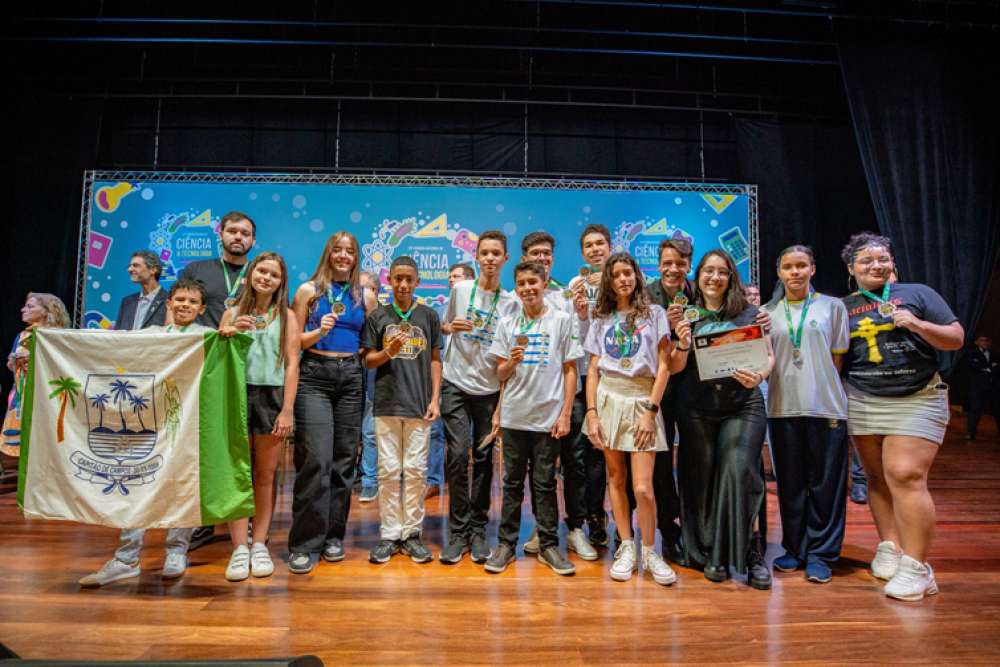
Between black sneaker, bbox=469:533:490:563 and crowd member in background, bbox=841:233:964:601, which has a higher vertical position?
crowd member in background, bbox=841:233:964:601

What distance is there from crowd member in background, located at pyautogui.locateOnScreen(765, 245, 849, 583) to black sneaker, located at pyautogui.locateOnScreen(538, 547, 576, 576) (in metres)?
1.13

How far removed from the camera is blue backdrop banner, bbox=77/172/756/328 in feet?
21.6

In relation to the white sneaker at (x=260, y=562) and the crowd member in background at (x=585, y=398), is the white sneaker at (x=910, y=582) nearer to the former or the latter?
the crowd member in background at (x=585, y=398)

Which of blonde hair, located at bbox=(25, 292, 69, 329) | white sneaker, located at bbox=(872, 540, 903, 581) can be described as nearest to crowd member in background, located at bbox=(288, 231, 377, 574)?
blonde hair, located at bbox=(25, 292, 69, 329)

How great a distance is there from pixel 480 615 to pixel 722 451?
1.42 meters

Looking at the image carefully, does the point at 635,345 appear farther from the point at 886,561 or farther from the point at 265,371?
the point at 265,371

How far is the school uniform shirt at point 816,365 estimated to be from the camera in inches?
111

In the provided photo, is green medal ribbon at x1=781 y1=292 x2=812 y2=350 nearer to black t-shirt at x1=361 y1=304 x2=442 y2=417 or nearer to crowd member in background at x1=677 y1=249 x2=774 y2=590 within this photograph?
crowd member in background at x1=677 y1=249 x2=774 y2=590

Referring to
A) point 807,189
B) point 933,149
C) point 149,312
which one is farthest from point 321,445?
point 807,189

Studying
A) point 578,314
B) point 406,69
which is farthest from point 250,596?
point 406,69

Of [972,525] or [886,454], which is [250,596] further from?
[972,525]

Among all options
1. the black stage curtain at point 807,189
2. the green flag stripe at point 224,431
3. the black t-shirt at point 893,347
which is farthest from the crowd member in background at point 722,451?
the black stage curtain at point 807,189

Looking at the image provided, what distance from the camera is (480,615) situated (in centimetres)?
228

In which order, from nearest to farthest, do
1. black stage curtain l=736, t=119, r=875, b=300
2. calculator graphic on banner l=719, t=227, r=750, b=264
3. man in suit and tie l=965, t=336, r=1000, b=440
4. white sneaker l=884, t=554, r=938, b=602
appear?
white sneaker l=884, t=554, r=938, b=602, calculator graphic on banner l=719, t=227, r=750, b=264, black stage curtain l=736, t=119, r=875, b=300, man in suit and tie l=965, t=336, r=1000, b=440
